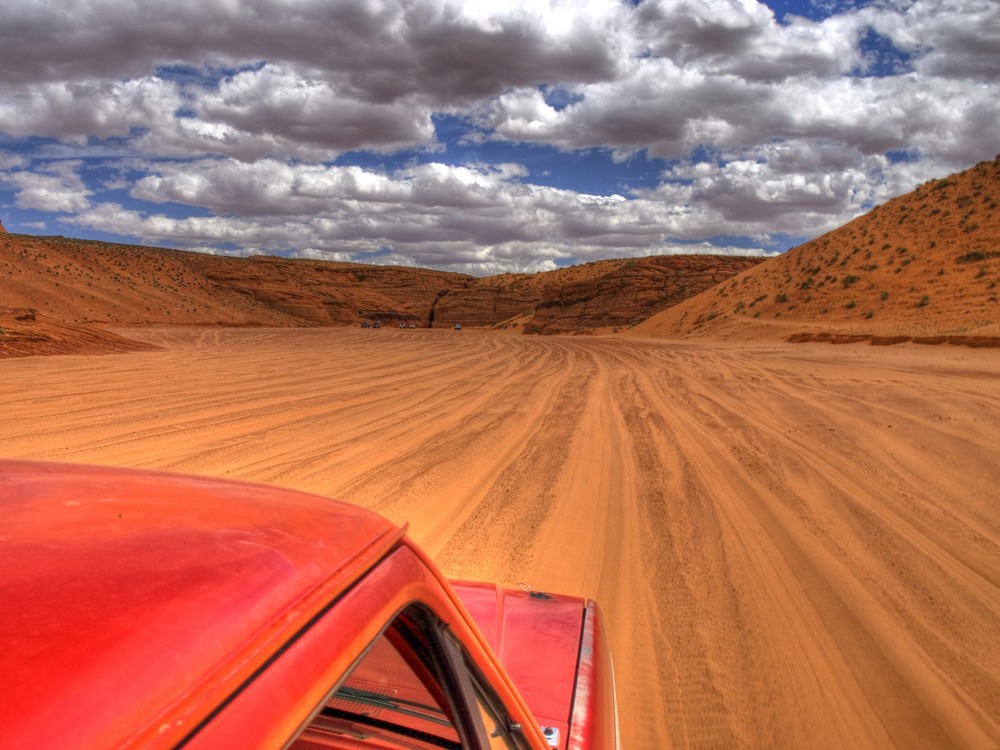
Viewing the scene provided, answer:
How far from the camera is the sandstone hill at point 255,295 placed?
4294 centimetres

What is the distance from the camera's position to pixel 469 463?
284 inches

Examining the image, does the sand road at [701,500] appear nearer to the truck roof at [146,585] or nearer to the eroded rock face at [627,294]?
the truck roof at [146,585]

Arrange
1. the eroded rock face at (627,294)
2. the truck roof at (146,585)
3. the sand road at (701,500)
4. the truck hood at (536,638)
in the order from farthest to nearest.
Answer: the eroded rock face at (627,294) → the sand road at (701,500) → the truck hood at (536,638) → the truck roof at (146,585)

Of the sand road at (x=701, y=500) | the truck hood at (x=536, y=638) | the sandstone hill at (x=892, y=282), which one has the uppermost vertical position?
the sandstone hill at (x=892, y=282)

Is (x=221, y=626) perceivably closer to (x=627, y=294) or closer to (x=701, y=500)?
(x=701, y=500)

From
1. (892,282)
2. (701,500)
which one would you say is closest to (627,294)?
(892,282)

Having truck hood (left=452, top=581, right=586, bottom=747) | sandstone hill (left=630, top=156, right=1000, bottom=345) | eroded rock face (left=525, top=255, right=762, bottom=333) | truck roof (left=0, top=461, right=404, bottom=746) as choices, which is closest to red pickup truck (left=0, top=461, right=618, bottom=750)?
truck roof (left=0, top=461, right=404, bottom=746)

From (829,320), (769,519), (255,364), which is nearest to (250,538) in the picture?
(769,519)

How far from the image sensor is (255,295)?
7906 cm

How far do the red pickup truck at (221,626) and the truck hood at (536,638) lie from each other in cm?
55

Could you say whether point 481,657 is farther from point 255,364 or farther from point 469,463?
point 255,364

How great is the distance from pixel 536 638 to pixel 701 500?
154 inches

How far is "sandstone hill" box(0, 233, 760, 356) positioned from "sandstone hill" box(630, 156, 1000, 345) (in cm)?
1656

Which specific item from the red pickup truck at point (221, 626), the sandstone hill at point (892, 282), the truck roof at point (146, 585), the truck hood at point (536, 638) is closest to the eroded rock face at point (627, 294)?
the sandstone hill at point (892, 282)
